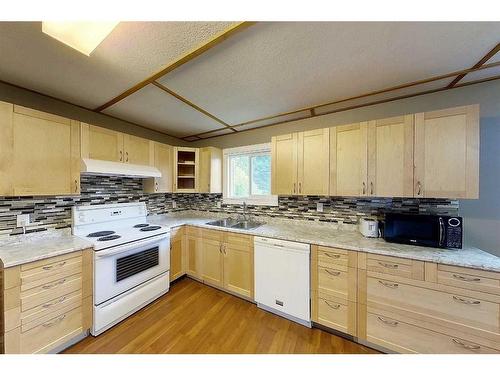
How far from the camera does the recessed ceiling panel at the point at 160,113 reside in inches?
72.0

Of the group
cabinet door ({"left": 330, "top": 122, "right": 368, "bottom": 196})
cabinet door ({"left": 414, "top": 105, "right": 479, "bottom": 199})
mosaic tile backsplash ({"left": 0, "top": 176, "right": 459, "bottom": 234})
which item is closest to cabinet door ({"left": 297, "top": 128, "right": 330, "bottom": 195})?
cabinet door ({"left": 330, "top": 122, "right": 368, "bottom": 196})

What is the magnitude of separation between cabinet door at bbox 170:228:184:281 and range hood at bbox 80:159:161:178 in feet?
2.83

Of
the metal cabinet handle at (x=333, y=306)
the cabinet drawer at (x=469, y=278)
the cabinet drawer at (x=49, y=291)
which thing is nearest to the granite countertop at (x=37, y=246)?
the cabinet drawer at (x=49, y=291)

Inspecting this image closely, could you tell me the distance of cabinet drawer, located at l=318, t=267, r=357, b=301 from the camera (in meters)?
1.57

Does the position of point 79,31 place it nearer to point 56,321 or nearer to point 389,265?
point 56,321

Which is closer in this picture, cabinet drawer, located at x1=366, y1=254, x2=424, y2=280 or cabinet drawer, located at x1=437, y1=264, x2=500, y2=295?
cabinet drawer, located at x1=437, y1=264, x2=500, y2=295

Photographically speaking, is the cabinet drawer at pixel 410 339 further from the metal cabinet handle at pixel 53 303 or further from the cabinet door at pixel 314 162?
the metal cabinet handle at pixel 53 303

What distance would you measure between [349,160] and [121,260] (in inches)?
99.0

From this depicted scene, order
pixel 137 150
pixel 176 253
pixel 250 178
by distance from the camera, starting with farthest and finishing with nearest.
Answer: pixel 250 178, pixel 176 253, pixel 137 150

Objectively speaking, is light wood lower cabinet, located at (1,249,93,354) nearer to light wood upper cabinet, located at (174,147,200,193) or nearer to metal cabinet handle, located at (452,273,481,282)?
light wood upper cabinet, located at (174,147,200,193)

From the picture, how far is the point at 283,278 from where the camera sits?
1.88m

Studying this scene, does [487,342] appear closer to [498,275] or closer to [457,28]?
[498,275]

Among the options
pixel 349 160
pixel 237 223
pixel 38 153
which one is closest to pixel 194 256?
pixel 237 223
